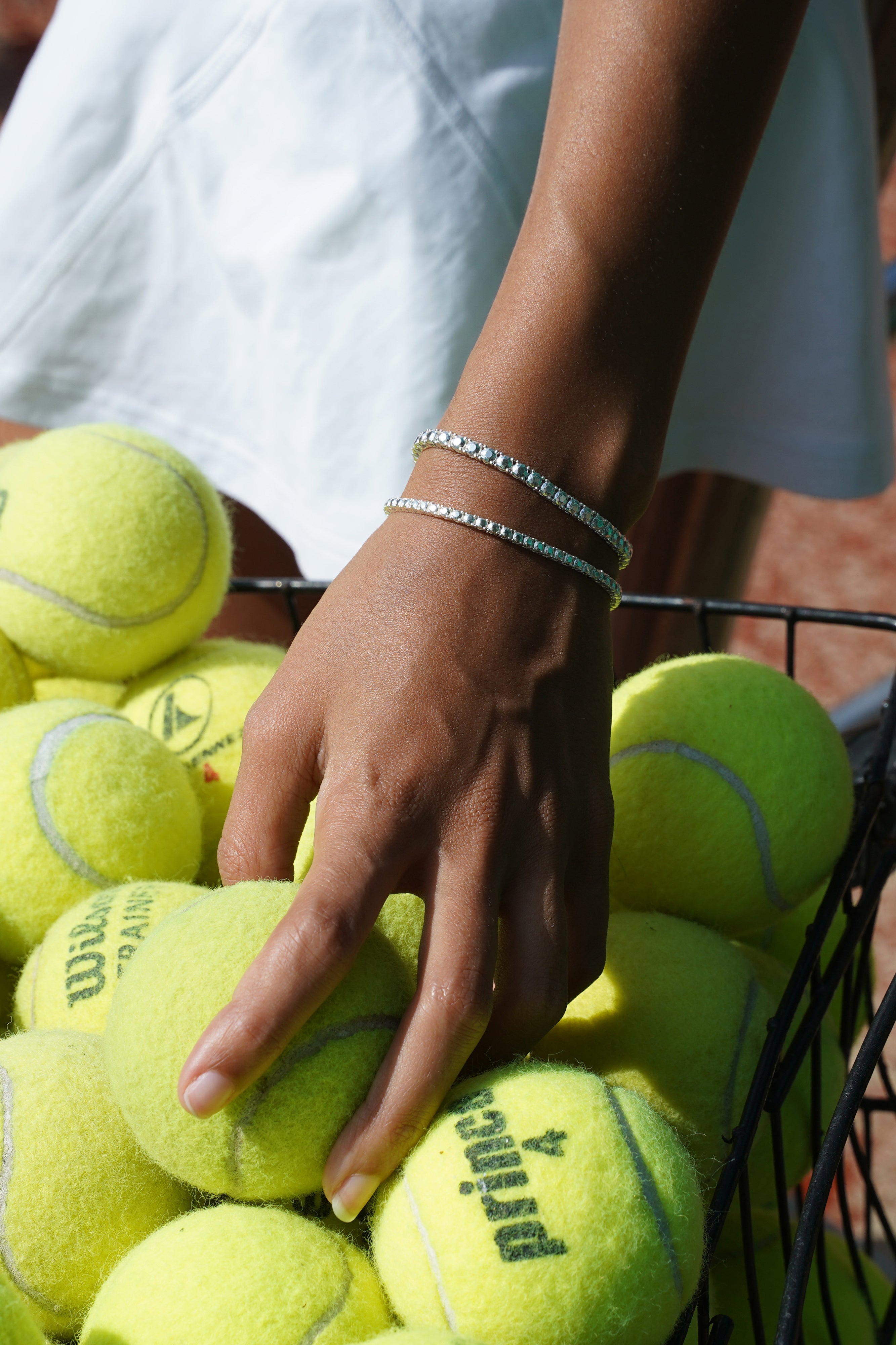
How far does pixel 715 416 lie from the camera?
5.22ft

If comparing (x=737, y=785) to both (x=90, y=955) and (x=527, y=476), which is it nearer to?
(x=527, y=476)

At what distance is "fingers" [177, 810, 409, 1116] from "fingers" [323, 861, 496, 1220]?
45 millimetres

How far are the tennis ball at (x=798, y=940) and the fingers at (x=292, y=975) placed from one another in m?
0.52

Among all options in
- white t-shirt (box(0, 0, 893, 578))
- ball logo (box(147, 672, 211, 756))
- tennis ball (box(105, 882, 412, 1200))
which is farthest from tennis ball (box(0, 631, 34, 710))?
tennis ball (box(105, 882, 412, 1200))

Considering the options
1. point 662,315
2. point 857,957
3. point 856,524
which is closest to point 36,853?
point 662,315

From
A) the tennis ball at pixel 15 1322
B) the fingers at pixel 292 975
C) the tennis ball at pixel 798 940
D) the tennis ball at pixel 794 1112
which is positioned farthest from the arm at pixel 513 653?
the tennis ball at pixel 798 940

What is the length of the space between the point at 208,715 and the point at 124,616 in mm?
128

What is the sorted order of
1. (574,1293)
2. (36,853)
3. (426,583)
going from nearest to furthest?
(574,1293) < (426,583) < (36,853)

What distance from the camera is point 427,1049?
62 centimetres

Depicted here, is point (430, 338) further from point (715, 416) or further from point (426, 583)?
point (426, 583)

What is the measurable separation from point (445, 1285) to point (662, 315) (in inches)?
25.0

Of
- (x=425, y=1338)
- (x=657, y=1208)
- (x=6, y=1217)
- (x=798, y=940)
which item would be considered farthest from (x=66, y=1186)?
(x=798, y=940)

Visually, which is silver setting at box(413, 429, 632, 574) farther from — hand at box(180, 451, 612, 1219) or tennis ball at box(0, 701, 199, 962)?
tennis ball at box(0, 701, 199, 962)

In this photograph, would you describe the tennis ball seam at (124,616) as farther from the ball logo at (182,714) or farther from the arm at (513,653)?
the arm at (513,653)
